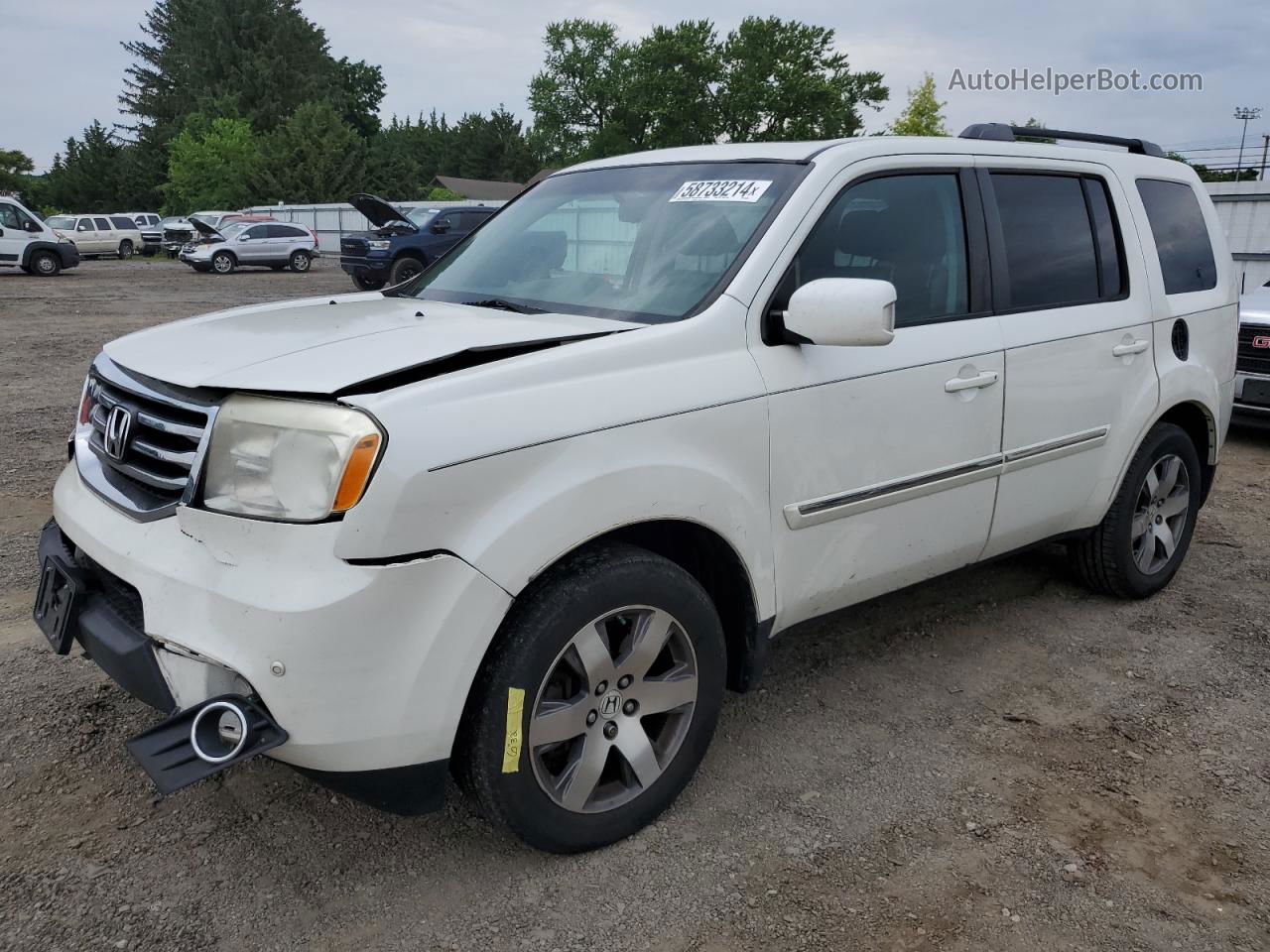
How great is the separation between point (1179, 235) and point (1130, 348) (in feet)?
2.64

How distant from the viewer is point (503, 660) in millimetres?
2379

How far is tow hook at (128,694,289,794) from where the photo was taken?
2197 millimetres

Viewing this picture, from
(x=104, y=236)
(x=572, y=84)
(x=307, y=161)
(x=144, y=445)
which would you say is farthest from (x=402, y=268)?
(x=572, y=84)

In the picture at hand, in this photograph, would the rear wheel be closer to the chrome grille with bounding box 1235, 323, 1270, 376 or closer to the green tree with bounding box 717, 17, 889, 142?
the chrome grille with bounding box 1235, 323, 1270, 376

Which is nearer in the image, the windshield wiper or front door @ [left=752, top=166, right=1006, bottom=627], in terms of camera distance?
front door @ [left=752, top=166, right=1006, bottom=627]

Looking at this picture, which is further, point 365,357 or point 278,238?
point 278,238

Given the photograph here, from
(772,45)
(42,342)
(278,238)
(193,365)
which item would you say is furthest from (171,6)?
(193,365)

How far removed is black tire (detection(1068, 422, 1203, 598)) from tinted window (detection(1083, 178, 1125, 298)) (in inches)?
26.2

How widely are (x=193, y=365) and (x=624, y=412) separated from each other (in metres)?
1.04

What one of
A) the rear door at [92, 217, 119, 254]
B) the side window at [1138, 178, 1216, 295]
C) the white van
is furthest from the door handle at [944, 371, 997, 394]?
the rear door at [92, 217, 119, 254]

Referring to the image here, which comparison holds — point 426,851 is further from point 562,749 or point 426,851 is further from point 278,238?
point 278,238

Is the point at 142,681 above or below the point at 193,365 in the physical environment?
below

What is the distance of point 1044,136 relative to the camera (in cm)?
434

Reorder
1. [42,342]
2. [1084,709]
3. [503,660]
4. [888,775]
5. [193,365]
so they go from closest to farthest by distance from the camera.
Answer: [503,660] < [193,365] < [888,775] < [1084,709] < [42,342]
